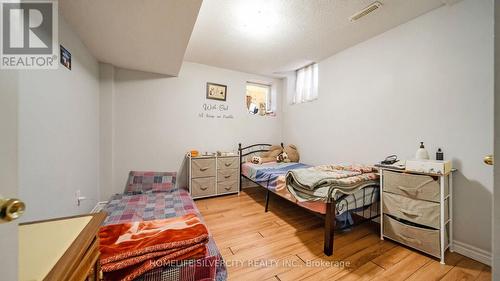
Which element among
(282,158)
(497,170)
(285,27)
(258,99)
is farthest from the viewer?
(258,99)

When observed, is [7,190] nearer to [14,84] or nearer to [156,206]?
[14,84]

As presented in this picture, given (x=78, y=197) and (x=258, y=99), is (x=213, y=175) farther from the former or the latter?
(x=258, y=99)

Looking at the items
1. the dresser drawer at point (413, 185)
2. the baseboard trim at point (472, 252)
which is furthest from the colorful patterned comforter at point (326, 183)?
the baseboard trim at point (472, 252)

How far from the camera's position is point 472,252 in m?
1.61

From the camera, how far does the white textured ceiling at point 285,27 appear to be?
182 cm

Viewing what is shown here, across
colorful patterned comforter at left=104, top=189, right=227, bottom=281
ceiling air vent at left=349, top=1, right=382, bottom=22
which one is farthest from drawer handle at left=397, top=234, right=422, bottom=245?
ceiling air vent at left=349, top=1, right=382, bottom=22

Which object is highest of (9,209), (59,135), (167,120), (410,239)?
(167,120)

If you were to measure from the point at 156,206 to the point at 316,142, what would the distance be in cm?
269

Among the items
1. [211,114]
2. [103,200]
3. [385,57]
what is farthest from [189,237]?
[385,57]

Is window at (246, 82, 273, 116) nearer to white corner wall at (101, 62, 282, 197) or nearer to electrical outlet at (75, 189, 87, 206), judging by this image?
white corner wall at (101, 62, 282, 197)

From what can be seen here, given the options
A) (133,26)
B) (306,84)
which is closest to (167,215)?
(133,26)

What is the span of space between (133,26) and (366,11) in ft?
7.62

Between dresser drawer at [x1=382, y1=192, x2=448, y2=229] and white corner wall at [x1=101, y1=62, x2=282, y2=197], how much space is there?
252 centimetres

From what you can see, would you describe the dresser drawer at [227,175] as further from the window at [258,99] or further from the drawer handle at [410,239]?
the drawer handle at [410,239]
